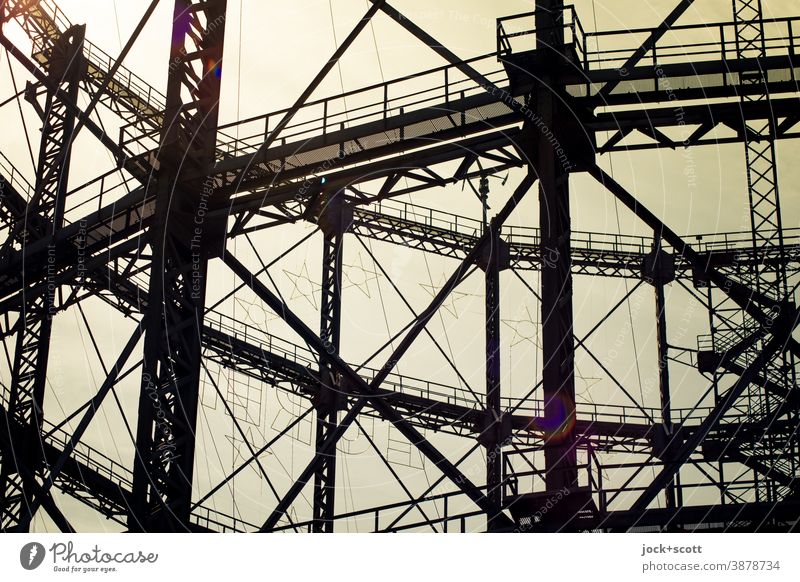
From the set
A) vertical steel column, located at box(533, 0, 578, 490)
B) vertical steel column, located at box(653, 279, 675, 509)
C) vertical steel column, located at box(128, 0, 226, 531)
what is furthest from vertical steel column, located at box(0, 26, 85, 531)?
vertical steel column, located at box(653, 279, 675, 509)

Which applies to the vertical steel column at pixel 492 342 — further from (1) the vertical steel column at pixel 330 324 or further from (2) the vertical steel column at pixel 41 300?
(2) the vertical steel column at pixel 41 300

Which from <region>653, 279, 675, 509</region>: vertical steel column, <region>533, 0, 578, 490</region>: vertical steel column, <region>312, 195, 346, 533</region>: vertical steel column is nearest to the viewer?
<region>533, 0, 578, 490</region>: vertical steel column

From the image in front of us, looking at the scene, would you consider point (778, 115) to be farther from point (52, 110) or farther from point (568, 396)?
point (52, 110)

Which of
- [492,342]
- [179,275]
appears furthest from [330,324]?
[179,275]

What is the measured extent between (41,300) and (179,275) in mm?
7790

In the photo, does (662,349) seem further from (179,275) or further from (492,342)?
(179,275)

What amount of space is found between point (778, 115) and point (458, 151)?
6233 mm

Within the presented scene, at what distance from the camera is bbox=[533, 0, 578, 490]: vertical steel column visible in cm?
1980

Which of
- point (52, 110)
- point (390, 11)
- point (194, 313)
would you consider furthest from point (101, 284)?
point (390, 11)

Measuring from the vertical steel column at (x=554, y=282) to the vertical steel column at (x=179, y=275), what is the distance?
774 centimetres

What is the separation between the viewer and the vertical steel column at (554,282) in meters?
19.8

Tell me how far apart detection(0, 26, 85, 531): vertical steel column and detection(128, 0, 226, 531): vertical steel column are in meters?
3.75

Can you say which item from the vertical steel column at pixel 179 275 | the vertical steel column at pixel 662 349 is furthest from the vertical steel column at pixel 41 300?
the vertical steel column at pixel 662 349

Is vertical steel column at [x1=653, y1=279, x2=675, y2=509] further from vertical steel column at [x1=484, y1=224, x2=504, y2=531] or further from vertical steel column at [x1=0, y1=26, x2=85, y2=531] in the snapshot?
vertical steel column at [x1=0, y1=26, x2=85, y2=531]
